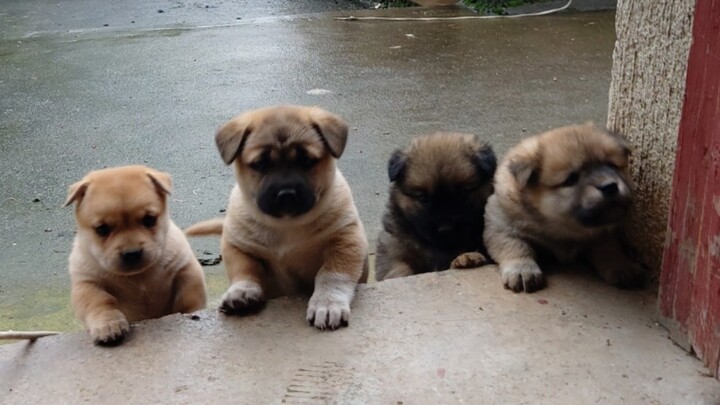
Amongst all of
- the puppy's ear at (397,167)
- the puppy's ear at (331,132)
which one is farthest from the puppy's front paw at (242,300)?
the puppy's ear at (397,167)

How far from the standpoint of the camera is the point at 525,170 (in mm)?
3438

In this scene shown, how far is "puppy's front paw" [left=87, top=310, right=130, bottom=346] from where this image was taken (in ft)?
10.5

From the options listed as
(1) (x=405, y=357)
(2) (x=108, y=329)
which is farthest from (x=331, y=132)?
(2) (x=108, y=329)

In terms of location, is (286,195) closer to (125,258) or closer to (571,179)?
(125,258)

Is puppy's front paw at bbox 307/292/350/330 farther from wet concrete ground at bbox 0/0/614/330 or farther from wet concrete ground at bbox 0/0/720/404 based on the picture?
wet concrete ground at bbox 0/0/614/330

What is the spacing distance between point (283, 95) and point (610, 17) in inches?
208

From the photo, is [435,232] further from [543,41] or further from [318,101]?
[543,41]

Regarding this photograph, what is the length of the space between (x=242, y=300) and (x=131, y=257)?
1.74 ft

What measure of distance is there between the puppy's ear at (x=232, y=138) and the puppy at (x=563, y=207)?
3.93ft

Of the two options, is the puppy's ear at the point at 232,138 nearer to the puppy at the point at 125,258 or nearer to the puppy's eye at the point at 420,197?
the puppy at the point at 125,258

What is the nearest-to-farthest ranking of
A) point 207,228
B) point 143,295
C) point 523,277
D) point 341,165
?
point 523,277 < point 143,295 < point 207,228 < point 341,165

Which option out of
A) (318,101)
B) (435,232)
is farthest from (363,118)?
(435,232)

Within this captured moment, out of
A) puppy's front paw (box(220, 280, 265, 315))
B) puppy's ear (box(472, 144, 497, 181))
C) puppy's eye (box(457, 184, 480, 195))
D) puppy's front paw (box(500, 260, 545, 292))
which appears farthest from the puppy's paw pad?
puppy's ear (box(472, 144, 497, 181))

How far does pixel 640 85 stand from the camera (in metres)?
3.35
